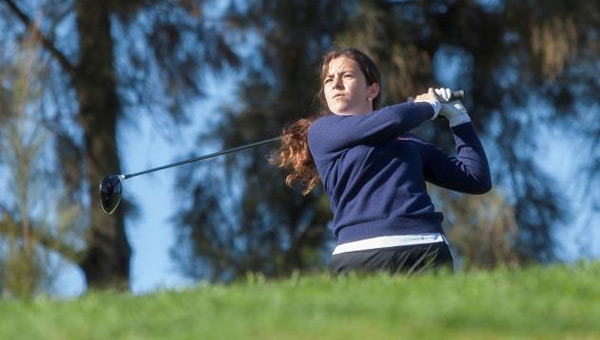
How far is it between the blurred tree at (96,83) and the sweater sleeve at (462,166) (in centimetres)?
1318

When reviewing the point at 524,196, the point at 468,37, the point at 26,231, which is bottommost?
the point at 524,196

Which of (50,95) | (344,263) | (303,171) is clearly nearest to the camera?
(344,263)

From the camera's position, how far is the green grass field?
5211 mm

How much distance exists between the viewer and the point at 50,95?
2098 cm

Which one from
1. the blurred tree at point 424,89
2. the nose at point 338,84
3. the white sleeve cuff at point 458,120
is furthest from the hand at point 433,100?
the blurred tree at point 424,89

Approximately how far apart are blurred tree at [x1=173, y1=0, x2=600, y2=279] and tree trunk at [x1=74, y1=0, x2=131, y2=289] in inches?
91.8

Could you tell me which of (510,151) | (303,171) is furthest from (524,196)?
(303,171)

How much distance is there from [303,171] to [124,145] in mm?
13973

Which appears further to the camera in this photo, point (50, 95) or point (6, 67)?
point (50, 95)

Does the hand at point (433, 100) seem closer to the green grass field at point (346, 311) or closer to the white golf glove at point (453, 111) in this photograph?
the white golf glove at point (453, 111)

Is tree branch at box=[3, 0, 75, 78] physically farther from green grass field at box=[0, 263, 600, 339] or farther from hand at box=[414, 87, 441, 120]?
green grass field at box=[0, 263, 600, 339]

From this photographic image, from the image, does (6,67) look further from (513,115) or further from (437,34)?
(513,115)

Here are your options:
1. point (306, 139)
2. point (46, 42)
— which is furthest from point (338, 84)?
point (46, 42)

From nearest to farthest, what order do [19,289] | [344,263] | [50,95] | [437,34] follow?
[344,263], [19,289], [50,95], [437,34]
